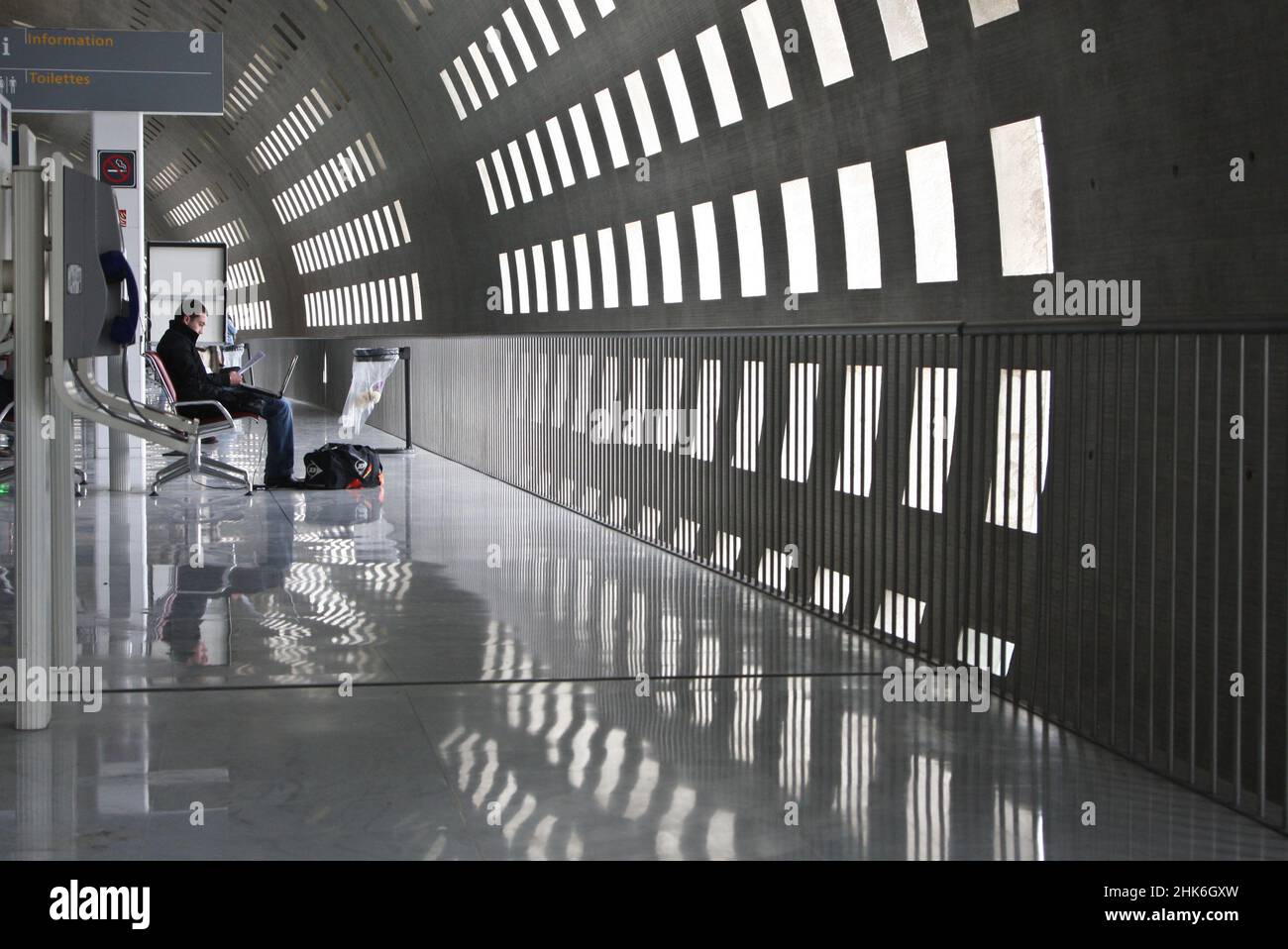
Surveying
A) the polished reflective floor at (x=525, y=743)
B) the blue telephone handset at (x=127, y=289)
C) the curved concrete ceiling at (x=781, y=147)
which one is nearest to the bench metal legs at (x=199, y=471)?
the polished reflective floor at (x=525, y=743)

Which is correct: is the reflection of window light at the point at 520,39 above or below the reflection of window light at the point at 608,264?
above

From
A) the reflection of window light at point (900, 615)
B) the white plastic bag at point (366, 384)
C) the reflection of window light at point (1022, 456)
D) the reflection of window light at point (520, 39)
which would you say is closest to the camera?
the reflection of window light at point (1022, 456)

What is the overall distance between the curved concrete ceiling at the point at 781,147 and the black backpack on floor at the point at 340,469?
4.16 meters

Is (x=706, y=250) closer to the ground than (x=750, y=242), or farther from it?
farther from it

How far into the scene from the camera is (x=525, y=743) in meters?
5.59

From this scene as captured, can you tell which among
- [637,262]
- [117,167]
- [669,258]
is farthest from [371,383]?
[117,167]

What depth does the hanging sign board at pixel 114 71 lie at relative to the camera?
15461mm

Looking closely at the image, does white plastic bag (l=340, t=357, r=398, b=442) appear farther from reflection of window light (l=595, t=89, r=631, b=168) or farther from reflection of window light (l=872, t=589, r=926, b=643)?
reflection of window light (l=872, t=589, r=926, b=643)

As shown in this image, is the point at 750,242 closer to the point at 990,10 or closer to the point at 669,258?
the point at 669,258

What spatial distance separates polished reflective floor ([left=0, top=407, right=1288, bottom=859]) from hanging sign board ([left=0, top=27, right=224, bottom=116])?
7.73m

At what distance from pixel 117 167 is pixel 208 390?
2.74 m

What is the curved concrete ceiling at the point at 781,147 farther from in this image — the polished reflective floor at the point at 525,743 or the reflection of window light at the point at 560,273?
the polished reflective floor at the point at 525,743

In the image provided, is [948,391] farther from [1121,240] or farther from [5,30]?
[5,30]
